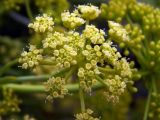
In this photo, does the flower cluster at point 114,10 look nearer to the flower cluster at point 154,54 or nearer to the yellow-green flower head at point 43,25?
the flower cluster at point 154,54

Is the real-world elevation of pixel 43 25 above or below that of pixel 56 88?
above

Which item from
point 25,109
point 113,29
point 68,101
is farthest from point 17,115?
point 113,29

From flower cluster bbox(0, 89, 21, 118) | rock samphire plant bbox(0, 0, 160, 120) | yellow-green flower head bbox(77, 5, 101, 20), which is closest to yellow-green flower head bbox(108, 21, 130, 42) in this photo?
rock samphire plant bbox(0, 0, 160, 120)

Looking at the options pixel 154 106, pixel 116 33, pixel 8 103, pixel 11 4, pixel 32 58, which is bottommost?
pixel 154 106

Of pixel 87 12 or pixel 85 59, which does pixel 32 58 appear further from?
pixel 87 12

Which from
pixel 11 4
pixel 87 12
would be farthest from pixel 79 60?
pixel 11 4

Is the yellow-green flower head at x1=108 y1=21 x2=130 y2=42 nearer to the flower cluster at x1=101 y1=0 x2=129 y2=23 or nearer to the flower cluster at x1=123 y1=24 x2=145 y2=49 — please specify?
the flower cluster at x1=123 y1=24 x2=145 y2=49

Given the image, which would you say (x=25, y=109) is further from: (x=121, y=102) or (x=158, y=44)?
(x=158, y=44)

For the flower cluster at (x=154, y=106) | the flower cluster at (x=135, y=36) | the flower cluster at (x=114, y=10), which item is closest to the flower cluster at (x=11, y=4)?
the flower cluster at (x=114, y=10)

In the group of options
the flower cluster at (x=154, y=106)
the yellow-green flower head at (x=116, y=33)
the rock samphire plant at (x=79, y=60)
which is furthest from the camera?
the flower cluster at (x=154, y=106)
